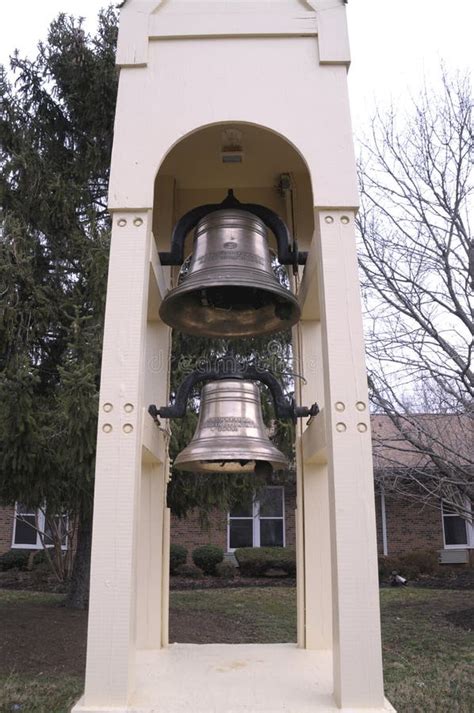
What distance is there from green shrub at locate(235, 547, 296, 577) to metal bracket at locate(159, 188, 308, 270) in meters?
14.1

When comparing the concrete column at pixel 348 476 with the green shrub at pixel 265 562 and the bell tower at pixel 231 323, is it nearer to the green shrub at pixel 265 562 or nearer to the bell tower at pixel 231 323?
the bell tower at pixel 231 323

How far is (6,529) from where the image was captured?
17828 mm

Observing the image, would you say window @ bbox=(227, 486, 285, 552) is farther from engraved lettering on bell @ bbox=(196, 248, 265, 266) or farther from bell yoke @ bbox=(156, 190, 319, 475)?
engraved lettering on bell @ bbox=(196, 248, 265, 266)

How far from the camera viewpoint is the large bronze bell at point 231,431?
330 cm

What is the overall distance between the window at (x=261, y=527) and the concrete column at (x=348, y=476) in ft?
51.6

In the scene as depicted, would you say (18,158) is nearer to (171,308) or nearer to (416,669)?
(171,308)

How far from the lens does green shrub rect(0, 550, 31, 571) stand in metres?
16.8

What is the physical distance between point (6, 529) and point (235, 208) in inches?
662

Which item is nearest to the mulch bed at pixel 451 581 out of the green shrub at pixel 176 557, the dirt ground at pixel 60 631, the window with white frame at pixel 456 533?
the window with white frame at pixel 456 533

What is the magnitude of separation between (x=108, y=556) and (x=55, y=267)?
8163 mm

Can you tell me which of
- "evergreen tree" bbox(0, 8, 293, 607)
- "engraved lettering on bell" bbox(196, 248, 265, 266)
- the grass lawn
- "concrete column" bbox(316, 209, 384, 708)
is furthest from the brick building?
"concrete column" bbox(316, 209, 384, 708)

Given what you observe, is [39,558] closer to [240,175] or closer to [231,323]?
[231,323]

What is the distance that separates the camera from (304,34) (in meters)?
3.08

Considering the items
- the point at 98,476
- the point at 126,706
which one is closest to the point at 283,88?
the point at 98,476
